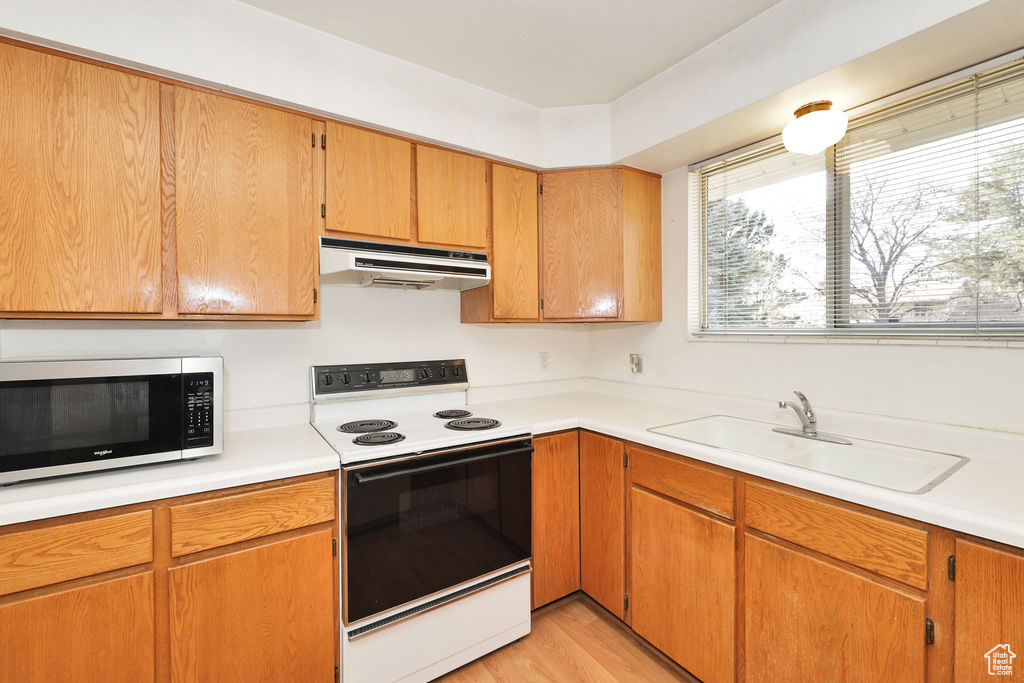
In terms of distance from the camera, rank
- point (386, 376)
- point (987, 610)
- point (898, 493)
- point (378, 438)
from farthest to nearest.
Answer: point (386, 376) → point (378, 438) → point (898, 493) → point (987, 610)

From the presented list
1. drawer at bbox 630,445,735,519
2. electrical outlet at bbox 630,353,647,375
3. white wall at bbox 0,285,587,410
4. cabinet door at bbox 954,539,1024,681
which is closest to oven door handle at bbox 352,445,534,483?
drawer at bbox 630,445,735,519

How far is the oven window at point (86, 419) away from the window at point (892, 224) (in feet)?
7.66

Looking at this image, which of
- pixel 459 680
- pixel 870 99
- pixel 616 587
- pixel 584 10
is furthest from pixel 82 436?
pixel 870 99

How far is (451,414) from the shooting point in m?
2.16

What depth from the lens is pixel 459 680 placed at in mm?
1727

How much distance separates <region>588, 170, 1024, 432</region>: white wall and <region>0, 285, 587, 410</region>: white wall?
2.22ft

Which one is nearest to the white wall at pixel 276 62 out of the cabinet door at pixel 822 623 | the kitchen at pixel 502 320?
the kitchen at pixel 502 320

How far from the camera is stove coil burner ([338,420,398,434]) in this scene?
185 cm

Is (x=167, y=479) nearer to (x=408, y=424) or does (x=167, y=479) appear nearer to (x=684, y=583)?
(x=408, y=424)

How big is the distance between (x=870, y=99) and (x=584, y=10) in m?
1.11

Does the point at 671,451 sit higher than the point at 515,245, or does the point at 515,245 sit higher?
the point at 515,245

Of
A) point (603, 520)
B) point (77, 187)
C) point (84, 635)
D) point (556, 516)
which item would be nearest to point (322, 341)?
point (77, 187)

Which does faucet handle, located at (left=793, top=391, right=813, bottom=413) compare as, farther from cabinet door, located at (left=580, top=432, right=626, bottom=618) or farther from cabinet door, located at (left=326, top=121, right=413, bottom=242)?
cabinet door, located at (left=326, top=121, right=413, bottom=242)

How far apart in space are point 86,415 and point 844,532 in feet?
7.24
